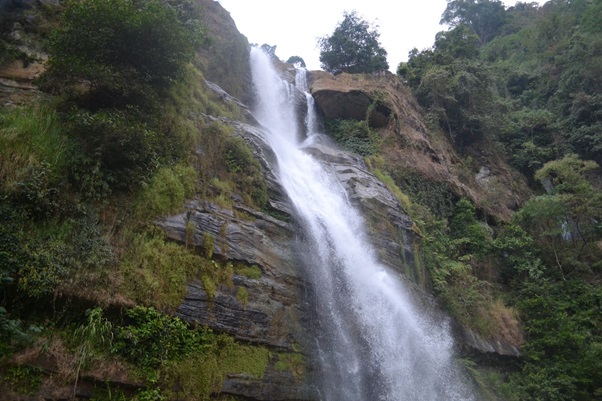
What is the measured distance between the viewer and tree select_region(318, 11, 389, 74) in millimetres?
25766

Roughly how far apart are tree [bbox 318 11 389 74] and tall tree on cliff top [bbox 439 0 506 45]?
76.0ft

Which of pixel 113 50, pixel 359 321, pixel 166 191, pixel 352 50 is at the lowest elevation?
pixel 359 321

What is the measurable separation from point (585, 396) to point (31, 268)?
13.2 meters

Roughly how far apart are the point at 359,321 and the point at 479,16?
148 feet

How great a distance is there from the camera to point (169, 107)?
9.95 meters

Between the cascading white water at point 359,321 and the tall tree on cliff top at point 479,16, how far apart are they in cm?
3935

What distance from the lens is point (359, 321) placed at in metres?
9.30

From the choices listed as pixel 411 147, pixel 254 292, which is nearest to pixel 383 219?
pixel 254 292

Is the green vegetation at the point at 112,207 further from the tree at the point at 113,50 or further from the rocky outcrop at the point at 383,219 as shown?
the rocky outcrop at the point at 383,219

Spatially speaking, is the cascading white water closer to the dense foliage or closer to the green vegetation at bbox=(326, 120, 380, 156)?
the dense foliage

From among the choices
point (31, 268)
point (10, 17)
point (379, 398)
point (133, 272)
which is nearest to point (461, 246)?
point (379, 398)

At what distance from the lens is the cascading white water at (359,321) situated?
835 centimetres

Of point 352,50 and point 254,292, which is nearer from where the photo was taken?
point 254,292

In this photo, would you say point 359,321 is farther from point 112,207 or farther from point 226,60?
point 226,60
